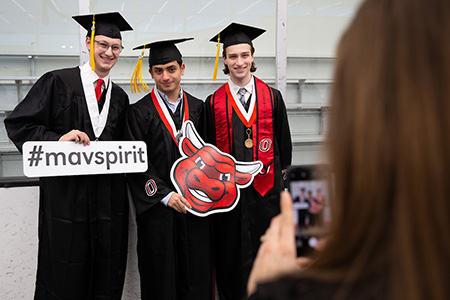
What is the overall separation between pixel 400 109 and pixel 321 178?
16 centimetres

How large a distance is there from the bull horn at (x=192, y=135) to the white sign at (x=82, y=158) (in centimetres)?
26

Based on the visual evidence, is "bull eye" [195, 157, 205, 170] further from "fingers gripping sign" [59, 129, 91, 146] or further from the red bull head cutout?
"fingers gripping sign" [59, 129, 91, 146]

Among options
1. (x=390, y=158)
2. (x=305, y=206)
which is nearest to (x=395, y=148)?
(x=390, y=158)

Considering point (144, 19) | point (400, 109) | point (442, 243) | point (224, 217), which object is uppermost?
point (144, 19)

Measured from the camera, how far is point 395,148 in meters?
0.50

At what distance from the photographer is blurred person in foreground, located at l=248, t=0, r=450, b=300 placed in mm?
489

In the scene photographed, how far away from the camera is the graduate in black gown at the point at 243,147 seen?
2506 mm

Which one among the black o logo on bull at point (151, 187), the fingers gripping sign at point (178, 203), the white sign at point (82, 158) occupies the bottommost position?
the fingers gripping sign at point (178, 203)

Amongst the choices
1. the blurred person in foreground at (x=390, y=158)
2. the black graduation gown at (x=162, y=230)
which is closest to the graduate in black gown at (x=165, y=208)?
the black graduation gown at (x=162, y=230)

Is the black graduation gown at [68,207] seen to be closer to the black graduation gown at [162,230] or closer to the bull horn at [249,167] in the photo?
the black graduation gown at [162,230]

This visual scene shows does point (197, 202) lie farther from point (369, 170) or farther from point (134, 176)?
point (369, 170)

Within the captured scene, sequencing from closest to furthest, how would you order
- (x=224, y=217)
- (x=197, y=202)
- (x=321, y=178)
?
1. (x=321, y=178)
2. (x=197, y=202)
3. (x=224, y=217)

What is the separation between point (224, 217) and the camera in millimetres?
2529

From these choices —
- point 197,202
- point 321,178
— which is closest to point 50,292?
point 197,202
